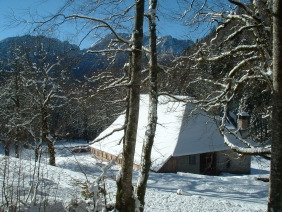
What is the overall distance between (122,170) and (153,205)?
12.6 feet

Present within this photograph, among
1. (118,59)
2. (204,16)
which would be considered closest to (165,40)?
(204,16)

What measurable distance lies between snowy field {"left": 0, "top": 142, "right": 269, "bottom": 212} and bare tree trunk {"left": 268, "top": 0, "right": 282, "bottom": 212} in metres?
3.20

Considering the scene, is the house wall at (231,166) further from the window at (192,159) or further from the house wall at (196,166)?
the window at (192,159)

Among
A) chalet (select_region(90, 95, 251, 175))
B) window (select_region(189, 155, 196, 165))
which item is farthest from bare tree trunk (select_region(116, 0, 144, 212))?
window (select_region(189, 155, 196, 165))

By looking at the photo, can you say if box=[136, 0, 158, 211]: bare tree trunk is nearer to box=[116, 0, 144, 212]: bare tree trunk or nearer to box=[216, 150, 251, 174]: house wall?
box=[116, 0, 144, 212]: bare tree trunk

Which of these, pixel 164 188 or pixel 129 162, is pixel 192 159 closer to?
pixel 164 188

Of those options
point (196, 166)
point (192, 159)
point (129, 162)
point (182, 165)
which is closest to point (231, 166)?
point (196, 166)

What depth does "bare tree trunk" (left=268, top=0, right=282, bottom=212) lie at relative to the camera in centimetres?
349

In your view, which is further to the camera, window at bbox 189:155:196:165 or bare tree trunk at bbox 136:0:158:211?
window at bbox 189:155:196:165

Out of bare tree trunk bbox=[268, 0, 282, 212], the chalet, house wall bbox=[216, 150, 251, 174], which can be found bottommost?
Result: house wall bbox=[216, 150, 251, 174]

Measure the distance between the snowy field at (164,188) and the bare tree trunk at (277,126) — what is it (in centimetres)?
320

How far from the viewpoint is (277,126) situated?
3.55 m

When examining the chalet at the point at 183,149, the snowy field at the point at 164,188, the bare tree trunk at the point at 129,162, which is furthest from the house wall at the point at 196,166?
the bare tree trunk at the point at 129,162

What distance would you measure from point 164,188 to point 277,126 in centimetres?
1004
